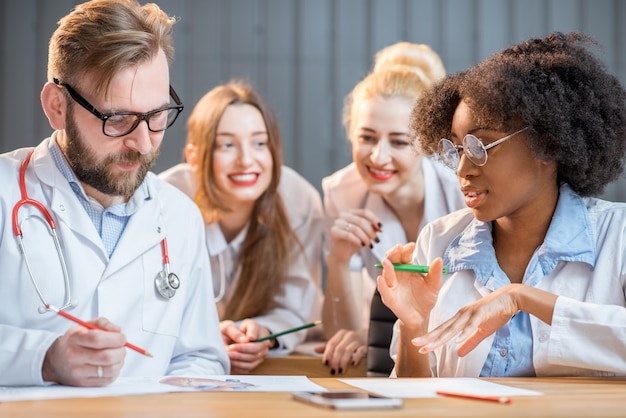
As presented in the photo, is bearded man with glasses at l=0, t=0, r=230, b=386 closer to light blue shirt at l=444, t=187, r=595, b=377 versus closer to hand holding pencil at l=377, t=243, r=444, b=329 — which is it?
hand holding pencil at l=377, t=243, r=444, b=329

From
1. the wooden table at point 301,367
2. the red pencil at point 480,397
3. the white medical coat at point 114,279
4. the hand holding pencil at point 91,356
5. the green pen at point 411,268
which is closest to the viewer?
the red pencil at point 480,397

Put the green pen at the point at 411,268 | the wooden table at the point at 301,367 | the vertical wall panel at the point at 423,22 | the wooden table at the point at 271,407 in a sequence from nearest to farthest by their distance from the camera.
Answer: the wooden table at the point at 271,407 < the green pen at the point at 411,268 < the wooden table at the point at 301,367 < the vertical wall panel at the point at 423,22

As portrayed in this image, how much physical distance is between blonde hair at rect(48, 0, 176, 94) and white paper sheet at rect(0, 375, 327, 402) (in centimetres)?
81

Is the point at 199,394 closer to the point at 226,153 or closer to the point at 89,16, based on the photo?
the point at 89,16

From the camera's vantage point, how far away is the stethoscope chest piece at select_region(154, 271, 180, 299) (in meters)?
2.29

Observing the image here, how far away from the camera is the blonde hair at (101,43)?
7.22 feet

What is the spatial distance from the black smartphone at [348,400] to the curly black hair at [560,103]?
0.91 metres

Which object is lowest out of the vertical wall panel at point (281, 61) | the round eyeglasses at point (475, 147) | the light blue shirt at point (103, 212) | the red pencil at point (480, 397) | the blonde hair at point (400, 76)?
the red pencil at point (480, 397)

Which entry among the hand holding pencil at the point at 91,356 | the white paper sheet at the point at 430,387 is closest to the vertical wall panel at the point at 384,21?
the white paper sheet at the point at 430,387

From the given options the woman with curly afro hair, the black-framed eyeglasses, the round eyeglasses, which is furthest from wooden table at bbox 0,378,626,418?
the black-framed eyeglasses

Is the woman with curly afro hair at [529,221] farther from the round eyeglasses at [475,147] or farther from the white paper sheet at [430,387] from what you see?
the white paper sheet at [430,387]

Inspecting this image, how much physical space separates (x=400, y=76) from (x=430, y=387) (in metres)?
1.93

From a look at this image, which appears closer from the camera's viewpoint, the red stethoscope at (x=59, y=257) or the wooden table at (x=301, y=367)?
the red stethoscope at (x=59, y=257)

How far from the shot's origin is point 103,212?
2.31 m
